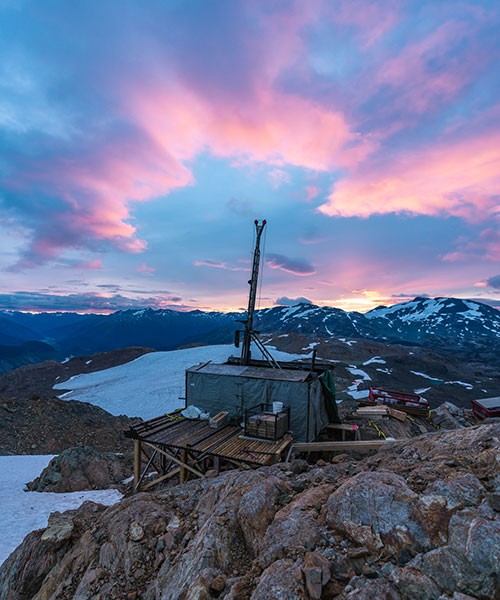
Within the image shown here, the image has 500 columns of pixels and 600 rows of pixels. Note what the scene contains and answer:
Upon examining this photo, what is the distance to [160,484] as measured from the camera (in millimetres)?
16141

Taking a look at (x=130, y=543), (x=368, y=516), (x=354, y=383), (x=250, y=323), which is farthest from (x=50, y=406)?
(x=354, y=383)

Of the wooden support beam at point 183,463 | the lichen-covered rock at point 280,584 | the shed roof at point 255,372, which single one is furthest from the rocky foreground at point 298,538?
the shed roof at point 255,372

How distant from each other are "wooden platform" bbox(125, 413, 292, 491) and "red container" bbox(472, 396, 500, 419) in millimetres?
15205

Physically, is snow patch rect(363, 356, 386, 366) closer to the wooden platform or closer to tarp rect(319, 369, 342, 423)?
tarp rect(319, 369, 342, 423)

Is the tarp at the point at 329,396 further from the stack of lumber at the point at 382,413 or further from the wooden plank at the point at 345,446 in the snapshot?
the wooden plank at the point at 345,446

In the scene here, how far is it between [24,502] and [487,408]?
28365mm

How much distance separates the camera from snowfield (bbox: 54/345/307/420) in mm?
47825

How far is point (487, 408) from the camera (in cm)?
2105

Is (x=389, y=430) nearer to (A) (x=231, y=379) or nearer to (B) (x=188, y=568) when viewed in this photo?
(A) (x=231, y=379)

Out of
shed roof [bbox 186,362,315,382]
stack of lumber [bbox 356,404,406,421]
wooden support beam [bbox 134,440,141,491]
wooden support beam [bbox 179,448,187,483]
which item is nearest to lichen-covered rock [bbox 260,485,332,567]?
wooden support beam [bbox 179,448,187,483]

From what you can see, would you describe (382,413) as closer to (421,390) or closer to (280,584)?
(280,584)

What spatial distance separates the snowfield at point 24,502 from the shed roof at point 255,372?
26.2ft

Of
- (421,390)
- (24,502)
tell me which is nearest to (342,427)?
(24,502)

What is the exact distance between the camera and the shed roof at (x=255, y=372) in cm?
1592
